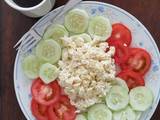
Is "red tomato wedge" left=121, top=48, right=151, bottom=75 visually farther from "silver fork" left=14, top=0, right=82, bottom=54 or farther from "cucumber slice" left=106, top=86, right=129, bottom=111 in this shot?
"silver fork" left=14, top=0, right=82, bottom=54

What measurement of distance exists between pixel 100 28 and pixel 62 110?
21cm

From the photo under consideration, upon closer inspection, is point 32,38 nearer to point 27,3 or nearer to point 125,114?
point 27,3

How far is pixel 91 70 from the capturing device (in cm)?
105

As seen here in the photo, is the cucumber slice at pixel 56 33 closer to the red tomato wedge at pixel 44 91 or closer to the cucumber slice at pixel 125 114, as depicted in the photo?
the red tomato wedge at pixel 44 91

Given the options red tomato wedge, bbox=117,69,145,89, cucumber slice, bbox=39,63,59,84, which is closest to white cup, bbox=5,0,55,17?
cucumber slice, bbox=39,63,59,84

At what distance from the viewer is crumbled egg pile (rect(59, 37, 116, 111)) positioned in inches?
41.0

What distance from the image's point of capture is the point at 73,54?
41.1 inches

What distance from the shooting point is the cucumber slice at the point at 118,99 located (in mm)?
1041

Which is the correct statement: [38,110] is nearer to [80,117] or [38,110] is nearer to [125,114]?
[80,117]

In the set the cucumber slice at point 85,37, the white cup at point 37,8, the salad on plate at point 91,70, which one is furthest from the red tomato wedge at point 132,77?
the white cup at point 37,8

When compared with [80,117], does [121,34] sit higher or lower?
higher

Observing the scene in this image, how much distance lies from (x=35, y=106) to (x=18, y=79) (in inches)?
3.0

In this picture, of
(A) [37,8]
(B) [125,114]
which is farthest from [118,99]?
(A) [37,8]

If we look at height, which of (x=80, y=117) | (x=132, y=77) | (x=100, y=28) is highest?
(x=100, y=28)
